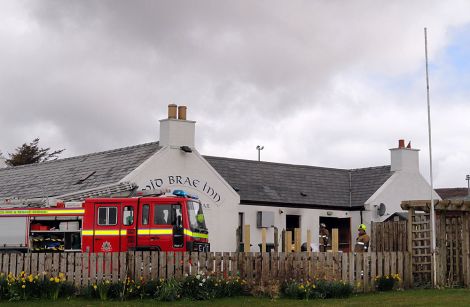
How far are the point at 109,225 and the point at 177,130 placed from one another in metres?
9.68

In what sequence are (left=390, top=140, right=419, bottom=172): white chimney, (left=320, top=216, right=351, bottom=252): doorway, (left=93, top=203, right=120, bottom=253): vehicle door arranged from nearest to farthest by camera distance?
1. (left=93, top=203, right=120, bottom=253): vehicle door
2. (left=320, top=216, right=351, bottom=252): doorway
3. (left=390, top=140, right=419, bottom=172): white chimney

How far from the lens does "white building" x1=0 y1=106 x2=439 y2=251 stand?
109ft

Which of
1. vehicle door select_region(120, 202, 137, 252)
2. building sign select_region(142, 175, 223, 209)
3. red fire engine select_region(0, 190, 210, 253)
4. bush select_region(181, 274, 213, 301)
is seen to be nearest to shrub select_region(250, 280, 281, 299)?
bush select_region(181, 274, 213, 301)

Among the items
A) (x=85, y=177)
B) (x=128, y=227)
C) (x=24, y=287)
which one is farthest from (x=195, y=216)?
(x=85, y=177)

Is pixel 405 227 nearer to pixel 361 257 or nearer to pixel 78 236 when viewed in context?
pixel 361 257

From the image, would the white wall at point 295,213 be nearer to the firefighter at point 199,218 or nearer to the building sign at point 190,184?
the building sign at point 190,184

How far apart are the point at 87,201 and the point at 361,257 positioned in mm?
8695

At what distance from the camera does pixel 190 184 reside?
110 ft

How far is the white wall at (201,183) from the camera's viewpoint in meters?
32.3

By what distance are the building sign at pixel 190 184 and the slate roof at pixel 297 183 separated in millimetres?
2222

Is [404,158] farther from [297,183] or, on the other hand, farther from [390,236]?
[390,236]

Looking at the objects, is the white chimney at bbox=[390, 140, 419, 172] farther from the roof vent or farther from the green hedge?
the green hedge

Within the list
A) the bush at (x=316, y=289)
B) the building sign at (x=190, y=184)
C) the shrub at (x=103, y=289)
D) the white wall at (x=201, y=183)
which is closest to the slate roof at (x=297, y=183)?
the white wall at (x=201, y=183)

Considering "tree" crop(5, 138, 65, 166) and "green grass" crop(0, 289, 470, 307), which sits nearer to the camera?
"green grass" crop(0, 289, 470, 307)
